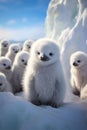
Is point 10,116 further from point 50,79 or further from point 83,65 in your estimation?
point 83,65

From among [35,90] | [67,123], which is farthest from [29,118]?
[35,90]

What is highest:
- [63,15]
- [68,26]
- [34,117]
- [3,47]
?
[63,15]

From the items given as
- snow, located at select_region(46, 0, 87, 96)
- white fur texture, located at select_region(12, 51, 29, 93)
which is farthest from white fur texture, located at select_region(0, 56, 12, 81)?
snow, located at select_region(46, 0, 87, 96)

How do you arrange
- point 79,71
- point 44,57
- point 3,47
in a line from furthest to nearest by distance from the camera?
point 3,47 < point 79,71 < point 44,57

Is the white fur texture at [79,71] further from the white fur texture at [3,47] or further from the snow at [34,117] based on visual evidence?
the white fur texture at [3,47]

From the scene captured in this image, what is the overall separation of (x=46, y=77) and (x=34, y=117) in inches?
19.9

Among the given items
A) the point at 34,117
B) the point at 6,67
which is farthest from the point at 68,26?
the point at 34,117

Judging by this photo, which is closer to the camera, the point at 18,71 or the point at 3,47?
the point at 18,71

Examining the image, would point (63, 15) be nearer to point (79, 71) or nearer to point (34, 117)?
point (79, 71)

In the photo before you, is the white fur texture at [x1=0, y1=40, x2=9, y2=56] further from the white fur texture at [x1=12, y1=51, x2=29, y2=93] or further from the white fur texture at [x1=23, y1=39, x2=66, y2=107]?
the white fur texture at [x1=23, y1=39, x2=66, y2=107]

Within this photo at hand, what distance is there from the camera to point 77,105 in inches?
118

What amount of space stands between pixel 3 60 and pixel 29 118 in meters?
1.84

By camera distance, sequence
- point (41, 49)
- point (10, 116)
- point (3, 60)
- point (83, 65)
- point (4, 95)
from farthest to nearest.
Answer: point (3, 60) < point (83, 65) < point (41, 49) < point (4, 95) < point (10, 116)

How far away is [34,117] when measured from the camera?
260cm
